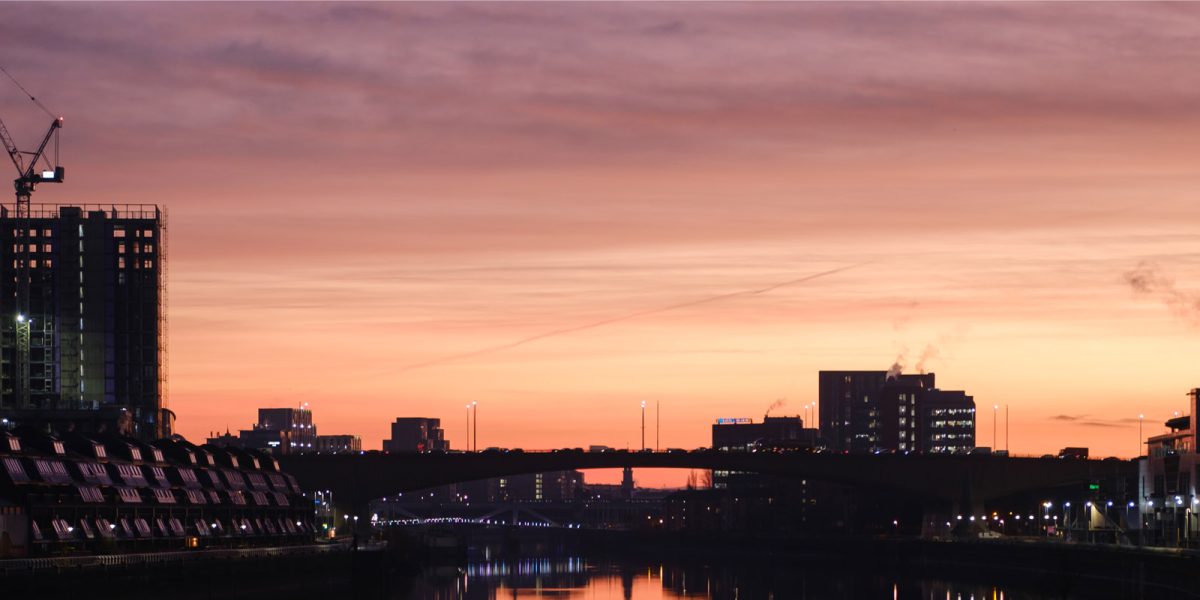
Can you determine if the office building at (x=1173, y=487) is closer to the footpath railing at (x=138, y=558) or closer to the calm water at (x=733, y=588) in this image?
the calm water at (x=733, y=588)

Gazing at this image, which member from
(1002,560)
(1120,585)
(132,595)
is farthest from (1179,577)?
(132,595)

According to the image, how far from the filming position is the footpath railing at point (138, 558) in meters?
93.4

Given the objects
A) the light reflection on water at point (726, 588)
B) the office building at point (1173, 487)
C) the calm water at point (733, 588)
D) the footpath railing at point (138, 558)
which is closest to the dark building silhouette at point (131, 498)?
the footpath railing at point (138, 558)

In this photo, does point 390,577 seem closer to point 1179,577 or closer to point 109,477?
point 109,477

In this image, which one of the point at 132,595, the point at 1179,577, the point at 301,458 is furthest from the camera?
the point at 301,458

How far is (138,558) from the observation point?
10812 cm

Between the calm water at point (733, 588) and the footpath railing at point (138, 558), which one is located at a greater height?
the footpath railing at point (138, 558)

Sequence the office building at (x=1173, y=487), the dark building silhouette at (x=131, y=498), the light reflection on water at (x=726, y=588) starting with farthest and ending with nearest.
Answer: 1. the light reflection on water at (x=726, y=588)
2. the office building at (x=1173, y=487)
3. the dark building silhouette at (x=131, y=498)

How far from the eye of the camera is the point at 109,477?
123 meters

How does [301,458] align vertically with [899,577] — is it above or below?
above

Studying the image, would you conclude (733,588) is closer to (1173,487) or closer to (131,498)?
(1173,487)

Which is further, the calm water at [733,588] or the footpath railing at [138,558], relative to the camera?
the calm water at [733,588]

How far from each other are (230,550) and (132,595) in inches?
1017

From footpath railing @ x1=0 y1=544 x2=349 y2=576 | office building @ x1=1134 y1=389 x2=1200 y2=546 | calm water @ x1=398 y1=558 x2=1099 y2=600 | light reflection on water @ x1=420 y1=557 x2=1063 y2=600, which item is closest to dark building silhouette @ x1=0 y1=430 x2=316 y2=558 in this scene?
footpath railing @ x1=0 y1=544 x2=349 y2=576
